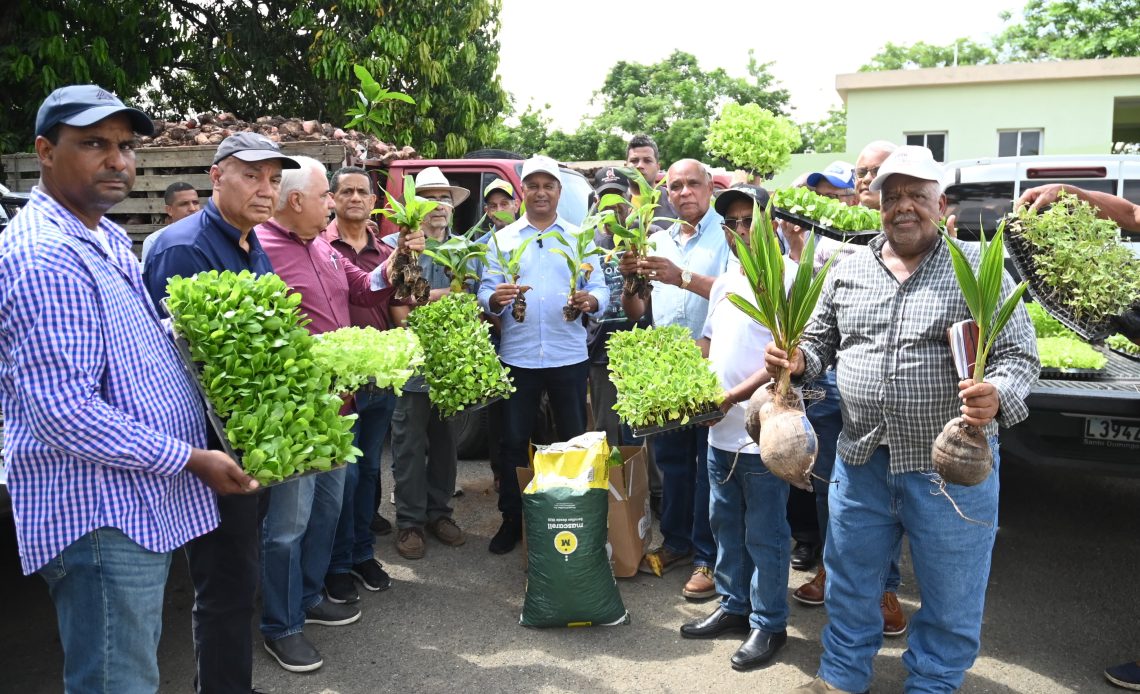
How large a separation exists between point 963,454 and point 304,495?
2.84 meters

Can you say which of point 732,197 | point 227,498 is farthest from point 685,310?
point 227,498

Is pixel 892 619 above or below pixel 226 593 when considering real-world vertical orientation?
below

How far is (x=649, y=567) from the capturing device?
204 inches

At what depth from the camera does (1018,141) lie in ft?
75.7

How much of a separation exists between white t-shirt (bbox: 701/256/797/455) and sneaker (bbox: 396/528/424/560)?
218cm

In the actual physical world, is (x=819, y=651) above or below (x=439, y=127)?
below

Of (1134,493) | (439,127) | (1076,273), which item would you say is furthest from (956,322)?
(439,127)

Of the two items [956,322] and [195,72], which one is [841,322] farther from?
[195,72]

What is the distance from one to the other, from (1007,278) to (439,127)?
Answer: 534 inches

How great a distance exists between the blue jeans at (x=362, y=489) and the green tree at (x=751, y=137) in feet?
9.19

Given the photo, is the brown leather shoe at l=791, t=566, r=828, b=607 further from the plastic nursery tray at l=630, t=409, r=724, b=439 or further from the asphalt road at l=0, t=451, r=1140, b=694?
the plastic nursery tray at l=630, t=409, r=724, b=439

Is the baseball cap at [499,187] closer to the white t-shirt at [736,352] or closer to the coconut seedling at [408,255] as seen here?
the coconut seedling at [408,255]

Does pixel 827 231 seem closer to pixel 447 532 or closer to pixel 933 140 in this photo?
pixel 447 532

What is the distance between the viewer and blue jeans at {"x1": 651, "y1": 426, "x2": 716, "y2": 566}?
4.91 m
